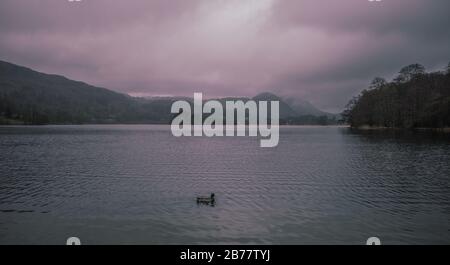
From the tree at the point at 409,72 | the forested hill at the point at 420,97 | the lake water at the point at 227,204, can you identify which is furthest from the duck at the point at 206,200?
the tree at the point at 409,72

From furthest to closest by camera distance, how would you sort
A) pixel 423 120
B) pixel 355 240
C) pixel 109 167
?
pixel 423 120
pixel 109 167
pixel 355 240

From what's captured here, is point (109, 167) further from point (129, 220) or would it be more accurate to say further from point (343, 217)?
point (343, 217)

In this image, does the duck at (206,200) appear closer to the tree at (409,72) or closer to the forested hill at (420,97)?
the forested hill at (420,97)

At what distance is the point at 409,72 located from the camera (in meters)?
186

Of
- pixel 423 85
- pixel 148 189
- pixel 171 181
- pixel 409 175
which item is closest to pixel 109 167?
pixel 171 181

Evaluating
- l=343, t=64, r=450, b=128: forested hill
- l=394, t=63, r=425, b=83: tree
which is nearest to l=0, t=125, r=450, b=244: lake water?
l=343, t=64, r=450, b=128: forested hill

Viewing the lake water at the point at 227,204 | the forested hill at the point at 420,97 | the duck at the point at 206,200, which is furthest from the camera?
the forested hill at the point at 420,97

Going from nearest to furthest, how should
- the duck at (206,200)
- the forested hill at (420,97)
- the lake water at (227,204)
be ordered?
the lake water at (227,204) < the duck at (206,200) < the forested hill at (420,97)

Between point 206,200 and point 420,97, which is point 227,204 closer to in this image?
point 206,200

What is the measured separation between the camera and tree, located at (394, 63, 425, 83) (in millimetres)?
181875

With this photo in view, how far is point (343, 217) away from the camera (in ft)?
95.1

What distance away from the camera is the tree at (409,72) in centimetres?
18188
